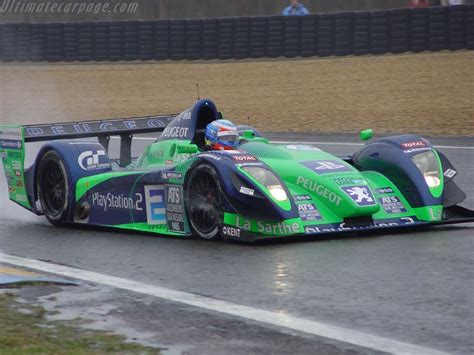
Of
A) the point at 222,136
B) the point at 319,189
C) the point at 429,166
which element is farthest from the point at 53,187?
the point at 429,166

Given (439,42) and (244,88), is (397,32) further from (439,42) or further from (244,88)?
(244,88)

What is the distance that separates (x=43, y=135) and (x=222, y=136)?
220cm

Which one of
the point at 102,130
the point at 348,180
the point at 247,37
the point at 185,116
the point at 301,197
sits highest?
the point at 247,37

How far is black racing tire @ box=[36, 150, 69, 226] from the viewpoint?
990 cm

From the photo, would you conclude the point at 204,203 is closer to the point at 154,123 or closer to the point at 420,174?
the point at 420,174

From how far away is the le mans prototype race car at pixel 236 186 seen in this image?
322 inches

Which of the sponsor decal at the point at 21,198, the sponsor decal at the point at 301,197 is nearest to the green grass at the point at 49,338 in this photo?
the sponsor decal at the point at 301,197

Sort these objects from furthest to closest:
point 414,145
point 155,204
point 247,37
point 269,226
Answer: point 247,37 < point 414,145 < point 155,204 < point 269,226

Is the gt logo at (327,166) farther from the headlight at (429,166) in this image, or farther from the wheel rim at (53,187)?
the wheel rim at (53,187)

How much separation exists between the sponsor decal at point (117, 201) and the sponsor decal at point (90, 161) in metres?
0.34

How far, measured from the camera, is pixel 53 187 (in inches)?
400

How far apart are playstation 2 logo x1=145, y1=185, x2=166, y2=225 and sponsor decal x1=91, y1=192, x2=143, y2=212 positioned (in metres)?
0.09

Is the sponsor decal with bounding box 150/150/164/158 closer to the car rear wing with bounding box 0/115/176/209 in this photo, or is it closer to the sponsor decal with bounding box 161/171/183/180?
the sponsor decal with bounding box 161/171/183/180

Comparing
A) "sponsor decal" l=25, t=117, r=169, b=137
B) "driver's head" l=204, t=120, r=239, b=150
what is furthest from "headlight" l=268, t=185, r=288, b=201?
"sponsor decal" l=25, t=117, r=169, b=137
